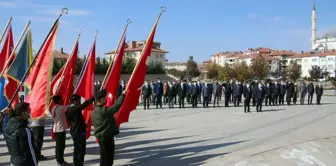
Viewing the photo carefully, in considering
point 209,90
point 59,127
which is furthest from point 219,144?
point 209,90

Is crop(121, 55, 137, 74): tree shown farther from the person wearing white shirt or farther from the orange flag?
the person wearing white shirt

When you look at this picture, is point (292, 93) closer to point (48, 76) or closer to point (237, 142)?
point (237, 142)

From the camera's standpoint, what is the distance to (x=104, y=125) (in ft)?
22.3

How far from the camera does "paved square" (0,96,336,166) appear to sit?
848cm

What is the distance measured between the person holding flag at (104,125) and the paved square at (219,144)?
151 cm

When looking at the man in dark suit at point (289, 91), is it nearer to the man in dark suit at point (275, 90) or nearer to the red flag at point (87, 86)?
the man in dark suit at point (275, 90)

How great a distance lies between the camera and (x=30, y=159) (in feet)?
16.6

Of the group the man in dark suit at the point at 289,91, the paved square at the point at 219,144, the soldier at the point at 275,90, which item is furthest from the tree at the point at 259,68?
the paved square at the point at 219,144

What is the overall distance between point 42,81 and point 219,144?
5.02 m

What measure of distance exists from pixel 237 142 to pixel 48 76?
216 inches

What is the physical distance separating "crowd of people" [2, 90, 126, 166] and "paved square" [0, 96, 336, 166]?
943mm

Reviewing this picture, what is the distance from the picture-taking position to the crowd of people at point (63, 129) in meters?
5.04

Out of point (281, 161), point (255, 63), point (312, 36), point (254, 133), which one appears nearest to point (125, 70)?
point (255, 63)

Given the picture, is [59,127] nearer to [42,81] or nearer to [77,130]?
[77,130]
